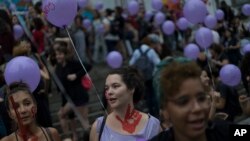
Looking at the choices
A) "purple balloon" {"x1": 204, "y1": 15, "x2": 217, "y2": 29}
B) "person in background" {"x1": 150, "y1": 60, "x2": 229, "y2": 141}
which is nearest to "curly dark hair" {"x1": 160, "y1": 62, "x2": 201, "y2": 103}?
"person in background" {"x1": 150, "y1": 60, "x2": 229, "y2": 141}

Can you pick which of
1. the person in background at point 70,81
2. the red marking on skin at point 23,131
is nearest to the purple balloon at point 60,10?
the red marking on skin at point 23,131

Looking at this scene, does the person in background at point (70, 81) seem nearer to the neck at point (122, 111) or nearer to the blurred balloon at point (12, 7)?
the neck at point (122, 111)

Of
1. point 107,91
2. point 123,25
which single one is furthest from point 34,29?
point 107,91

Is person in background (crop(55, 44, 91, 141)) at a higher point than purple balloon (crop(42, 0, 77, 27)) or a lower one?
lower

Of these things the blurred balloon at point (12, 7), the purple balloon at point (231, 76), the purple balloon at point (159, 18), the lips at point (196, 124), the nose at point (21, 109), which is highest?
the blurred balloon at point (12, 7)

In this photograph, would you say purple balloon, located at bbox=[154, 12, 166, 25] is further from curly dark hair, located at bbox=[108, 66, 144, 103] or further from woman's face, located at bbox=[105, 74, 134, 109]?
woman's face, located at bbox=[105, 74, 134, 109]

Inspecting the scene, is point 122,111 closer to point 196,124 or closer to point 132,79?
point 132,79

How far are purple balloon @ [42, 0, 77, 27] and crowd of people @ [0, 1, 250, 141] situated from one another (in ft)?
1.35

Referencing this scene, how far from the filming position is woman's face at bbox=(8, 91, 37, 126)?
3.16 meters

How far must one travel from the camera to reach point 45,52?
9.23 m

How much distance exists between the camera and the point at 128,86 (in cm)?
355

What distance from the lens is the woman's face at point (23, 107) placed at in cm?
316

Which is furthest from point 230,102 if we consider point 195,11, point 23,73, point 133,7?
point 133,7

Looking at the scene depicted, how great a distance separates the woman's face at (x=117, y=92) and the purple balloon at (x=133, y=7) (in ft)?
30.9
